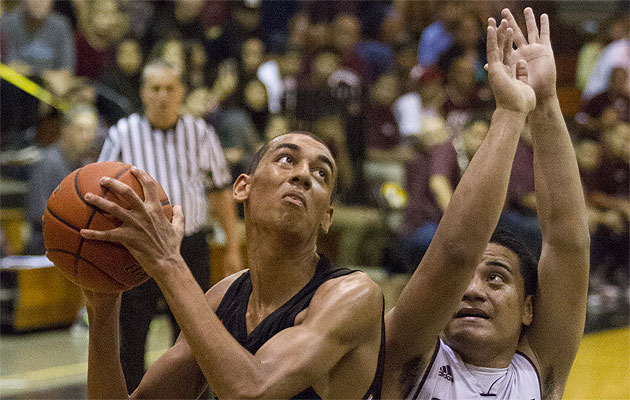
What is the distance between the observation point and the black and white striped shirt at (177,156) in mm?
4562

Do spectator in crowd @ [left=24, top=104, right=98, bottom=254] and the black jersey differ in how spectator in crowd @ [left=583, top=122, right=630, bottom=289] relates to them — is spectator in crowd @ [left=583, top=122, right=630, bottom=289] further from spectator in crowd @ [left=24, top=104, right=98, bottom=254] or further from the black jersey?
the black jersey

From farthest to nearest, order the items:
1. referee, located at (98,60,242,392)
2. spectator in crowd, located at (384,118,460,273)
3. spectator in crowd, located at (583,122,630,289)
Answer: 1. spectator in crowd, located at (583,122,630,289)
2. spectator in crowd, located at (384,118,460,273)
3. referee, located at (98,60,242,392)

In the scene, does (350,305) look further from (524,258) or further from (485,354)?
(524,258)

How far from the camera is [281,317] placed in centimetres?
209

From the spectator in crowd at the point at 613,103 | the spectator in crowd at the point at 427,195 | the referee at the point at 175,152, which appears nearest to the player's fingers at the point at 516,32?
the referee at the point at 175,152

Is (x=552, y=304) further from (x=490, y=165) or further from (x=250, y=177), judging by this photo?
(x=250, y=177)

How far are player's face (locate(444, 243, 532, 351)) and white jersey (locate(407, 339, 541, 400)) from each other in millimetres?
62

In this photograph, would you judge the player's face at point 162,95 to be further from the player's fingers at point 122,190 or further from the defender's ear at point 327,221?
the player's fingers at point 122,190

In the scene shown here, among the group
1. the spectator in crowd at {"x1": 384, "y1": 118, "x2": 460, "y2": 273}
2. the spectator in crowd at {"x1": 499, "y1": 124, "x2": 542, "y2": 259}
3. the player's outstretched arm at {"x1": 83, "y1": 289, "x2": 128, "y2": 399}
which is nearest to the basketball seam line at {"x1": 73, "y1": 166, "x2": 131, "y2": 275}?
the player's outstretched arm at {"x1": 83, "y1": 289, "x2": 128, "y2": 399}

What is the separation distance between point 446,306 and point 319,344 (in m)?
0.40

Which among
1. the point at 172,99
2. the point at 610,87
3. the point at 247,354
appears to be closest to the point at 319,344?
the point at 247,354

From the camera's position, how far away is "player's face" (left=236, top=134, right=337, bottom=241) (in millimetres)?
2150

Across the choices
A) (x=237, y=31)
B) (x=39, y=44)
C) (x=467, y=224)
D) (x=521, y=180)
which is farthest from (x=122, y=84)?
(x=467, y=224)

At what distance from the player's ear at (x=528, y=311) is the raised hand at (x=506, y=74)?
61cm
